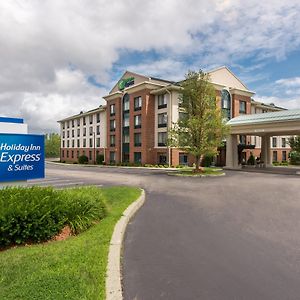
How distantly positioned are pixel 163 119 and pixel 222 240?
33.2m

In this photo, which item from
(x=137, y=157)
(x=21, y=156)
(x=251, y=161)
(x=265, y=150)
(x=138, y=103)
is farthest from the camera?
(x=251, y=161)

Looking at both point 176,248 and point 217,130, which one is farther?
point 217,130

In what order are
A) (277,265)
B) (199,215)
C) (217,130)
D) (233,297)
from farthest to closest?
(217,130) < (199,215) < (277,265) < (233,297)

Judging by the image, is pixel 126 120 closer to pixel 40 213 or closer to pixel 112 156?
pixel 112 156

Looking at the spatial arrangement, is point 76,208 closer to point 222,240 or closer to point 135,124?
point 222,240

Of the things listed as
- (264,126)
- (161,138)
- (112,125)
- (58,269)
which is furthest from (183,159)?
(58,269)

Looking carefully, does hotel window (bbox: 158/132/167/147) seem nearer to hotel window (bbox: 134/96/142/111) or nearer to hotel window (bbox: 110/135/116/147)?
hotel window (bbox: 134/96/142/111)

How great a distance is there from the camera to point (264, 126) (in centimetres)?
2956

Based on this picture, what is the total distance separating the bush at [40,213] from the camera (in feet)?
19.7

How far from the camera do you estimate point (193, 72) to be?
2619 cm

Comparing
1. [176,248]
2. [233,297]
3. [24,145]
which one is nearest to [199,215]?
[176,248]

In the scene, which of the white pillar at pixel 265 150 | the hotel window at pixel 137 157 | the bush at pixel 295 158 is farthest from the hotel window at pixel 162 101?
the bush at pixel 295 158

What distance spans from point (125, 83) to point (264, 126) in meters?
25.9

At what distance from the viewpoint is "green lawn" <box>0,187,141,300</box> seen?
12.7 feet
